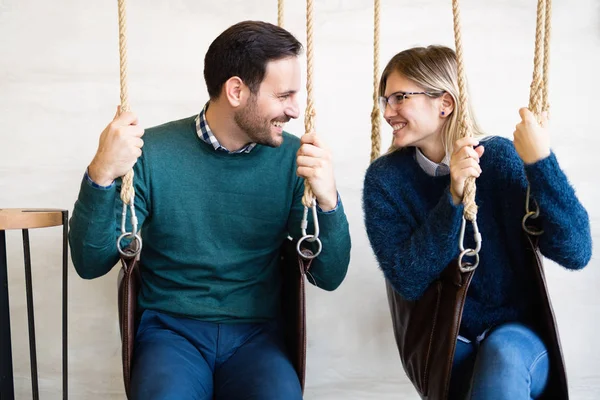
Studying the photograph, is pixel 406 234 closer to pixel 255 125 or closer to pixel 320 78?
pixel 255 125

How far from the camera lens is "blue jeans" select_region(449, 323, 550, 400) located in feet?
3.71

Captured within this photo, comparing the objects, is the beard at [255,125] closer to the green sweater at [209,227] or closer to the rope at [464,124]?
the green sweater at [209,227]

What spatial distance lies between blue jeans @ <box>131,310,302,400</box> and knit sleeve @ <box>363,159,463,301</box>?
285 mm

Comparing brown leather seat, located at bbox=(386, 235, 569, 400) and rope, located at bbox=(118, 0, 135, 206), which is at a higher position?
rope, located at bbox=(118, 0, 135, 206)

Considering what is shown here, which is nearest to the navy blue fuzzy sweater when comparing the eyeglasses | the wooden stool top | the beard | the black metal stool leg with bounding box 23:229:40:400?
the eyeglasses

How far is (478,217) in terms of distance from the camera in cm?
136

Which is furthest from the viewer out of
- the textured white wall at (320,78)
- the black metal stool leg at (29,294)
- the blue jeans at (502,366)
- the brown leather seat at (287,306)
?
the textured white wall at (320,78)

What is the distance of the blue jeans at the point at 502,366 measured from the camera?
1131mm

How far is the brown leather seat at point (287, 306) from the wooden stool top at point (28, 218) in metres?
0.28

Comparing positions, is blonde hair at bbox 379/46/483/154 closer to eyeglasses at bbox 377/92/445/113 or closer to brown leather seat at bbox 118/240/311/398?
eyeglasses at bbox 377/92/445/113

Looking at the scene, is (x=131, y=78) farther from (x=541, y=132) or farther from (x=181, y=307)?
(x=541, y=132)

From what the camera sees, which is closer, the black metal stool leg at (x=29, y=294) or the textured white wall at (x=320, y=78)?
the black metal stool leg at (x=29, y=294)

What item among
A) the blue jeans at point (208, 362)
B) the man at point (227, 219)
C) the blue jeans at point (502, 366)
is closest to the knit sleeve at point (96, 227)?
the man at point (227, 219)

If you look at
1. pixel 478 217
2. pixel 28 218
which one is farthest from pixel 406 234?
pixel 28 218
